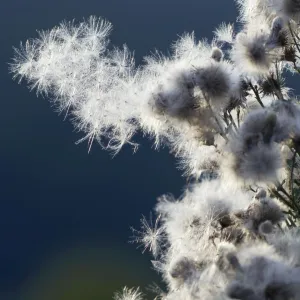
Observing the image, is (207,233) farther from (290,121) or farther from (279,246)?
(290,121)

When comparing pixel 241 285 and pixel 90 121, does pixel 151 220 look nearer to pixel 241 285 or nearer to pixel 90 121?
pixel 90 121

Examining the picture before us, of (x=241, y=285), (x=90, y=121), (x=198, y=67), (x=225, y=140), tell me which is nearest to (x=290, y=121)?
(x=225, y=140)

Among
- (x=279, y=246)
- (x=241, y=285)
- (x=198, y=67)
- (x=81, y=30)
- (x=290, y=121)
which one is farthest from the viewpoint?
(x=81, y=30)

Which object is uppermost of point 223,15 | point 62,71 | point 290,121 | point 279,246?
point 223,15

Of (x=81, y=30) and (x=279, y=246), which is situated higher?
(x=81, y=30)

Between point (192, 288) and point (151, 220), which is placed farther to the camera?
point (151, 220)

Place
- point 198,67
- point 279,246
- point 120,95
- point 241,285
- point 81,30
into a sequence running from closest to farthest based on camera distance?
point 241,285 → point 279,246 → point 198,67 → point 120,95 → point 81,30

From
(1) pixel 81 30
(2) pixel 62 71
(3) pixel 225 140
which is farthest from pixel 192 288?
(1) pixel 81 30
